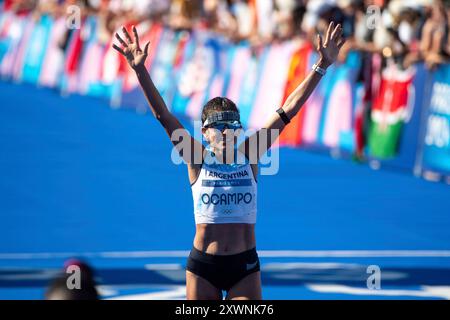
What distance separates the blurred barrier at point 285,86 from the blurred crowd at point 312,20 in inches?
10.5

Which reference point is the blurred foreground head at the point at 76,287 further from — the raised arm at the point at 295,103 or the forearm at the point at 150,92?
the raised arm at the point at 295,103

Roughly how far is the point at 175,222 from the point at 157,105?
22.4ft

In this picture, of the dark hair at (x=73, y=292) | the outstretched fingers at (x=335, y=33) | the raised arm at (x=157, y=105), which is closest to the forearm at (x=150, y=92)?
the raised arm at (x=157, y=105)

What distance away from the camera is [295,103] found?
7.55m

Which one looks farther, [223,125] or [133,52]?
[223,125]

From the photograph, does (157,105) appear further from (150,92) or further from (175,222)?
(175,222)

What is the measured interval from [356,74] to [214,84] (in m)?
5.02

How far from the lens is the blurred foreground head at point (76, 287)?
5.20 metres

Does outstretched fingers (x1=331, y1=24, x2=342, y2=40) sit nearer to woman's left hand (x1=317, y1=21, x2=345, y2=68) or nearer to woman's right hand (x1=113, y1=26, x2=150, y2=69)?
woman's left hand (x1=317, y1=21, x2=345, y2=68)

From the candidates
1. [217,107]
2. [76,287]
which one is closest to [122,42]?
[217,107]

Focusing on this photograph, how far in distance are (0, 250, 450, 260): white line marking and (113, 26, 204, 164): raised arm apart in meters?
4.66

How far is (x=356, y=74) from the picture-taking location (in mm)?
18766

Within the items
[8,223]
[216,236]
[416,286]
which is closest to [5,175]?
[8,223]

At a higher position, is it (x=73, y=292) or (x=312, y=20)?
(x=312, y=20)
